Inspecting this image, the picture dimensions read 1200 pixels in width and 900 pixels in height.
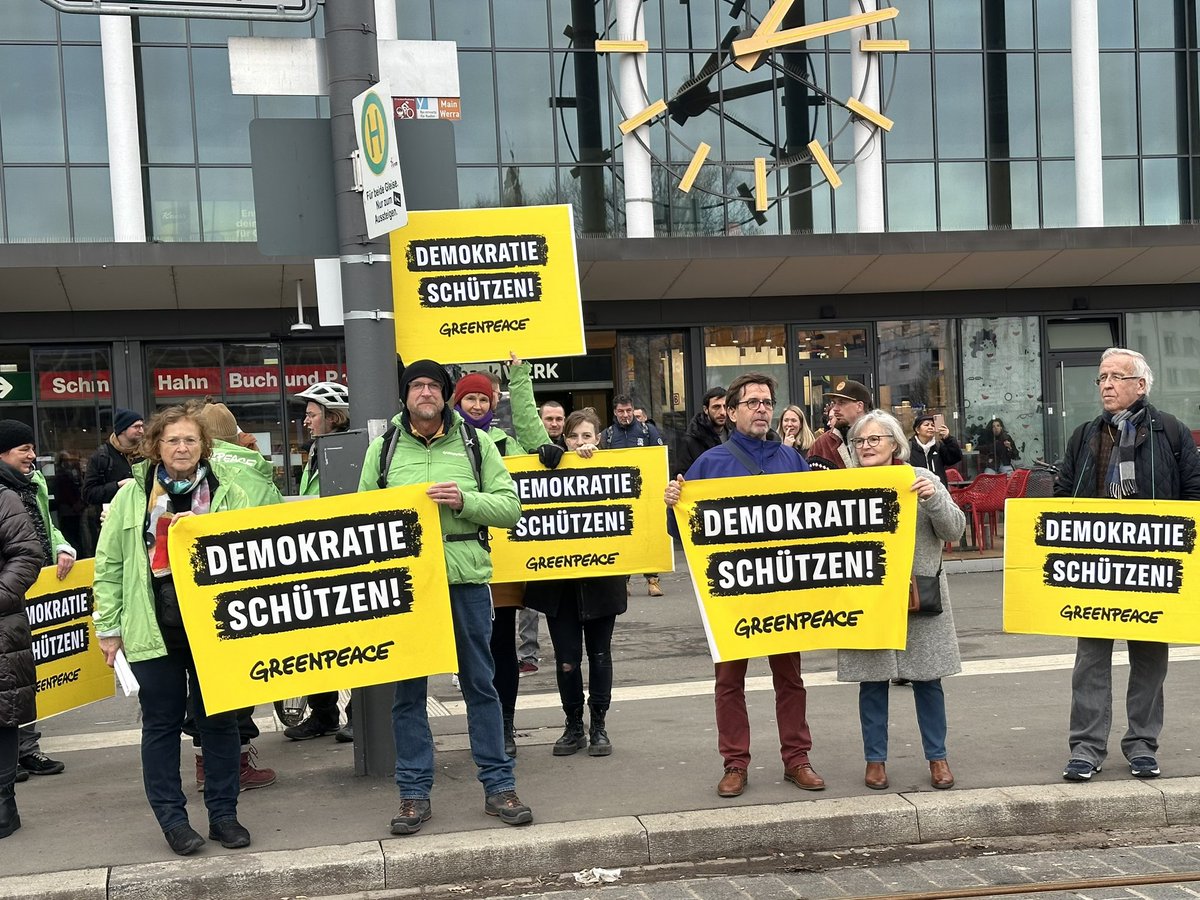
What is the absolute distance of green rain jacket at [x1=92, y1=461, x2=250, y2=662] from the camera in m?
5.36

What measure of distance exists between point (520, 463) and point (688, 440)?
344cm

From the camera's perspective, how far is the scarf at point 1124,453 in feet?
20.3

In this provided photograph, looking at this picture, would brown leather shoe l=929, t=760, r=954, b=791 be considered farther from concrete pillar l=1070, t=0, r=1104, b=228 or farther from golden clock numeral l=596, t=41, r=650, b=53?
concrete pillar l=1070, t=0, r=1104, b=228

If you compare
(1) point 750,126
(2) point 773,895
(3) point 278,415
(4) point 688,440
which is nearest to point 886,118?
(1) point 750,126

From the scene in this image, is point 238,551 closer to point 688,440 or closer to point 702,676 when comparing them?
point 702,676

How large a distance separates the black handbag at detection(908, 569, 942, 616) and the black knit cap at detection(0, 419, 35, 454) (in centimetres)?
474

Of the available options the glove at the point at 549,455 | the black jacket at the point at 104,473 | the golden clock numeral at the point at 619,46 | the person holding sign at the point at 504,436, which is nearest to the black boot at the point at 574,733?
the person holding sign at the point at 504,436

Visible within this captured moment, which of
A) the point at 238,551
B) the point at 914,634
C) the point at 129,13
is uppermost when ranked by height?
the point at 129,13

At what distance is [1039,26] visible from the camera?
75.8ft

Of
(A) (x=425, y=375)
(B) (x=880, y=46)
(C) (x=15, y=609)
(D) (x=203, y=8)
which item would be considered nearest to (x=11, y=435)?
(C) (x=15, y=609)

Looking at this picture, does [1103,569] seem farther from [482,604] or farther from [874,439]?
[482,604]

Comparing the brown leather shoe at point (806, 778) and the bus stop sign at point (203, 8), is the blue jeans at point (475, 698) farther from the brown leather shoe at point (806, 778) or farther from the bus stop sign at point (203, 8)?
the bus stop sign at point (203, 8)

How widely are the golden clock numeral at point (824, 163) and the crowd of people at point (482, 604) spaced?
1611 cm

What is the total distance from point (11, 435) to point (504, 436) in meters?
2.68
